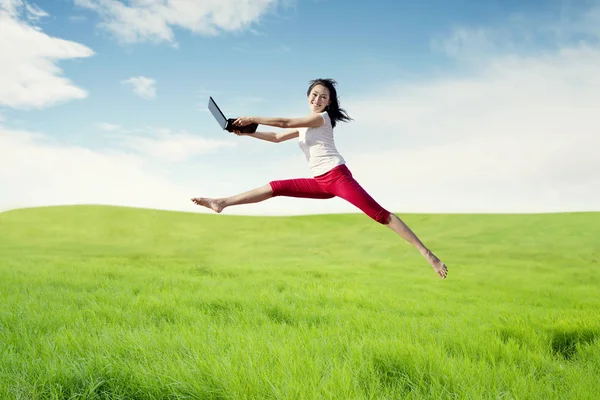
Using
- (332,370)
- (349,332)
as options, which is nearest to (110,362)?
(332,370)

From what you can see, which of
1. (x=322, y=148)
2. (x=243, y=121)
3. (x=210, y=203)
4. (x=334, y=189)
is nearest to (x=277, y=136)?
(x=322, y=148)

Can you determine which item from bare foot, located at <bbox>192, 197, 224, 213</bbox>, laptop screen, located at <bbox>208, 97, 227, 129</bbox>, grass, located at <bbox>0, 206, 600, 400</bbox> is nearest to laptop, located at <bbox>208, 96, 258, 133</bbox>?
laptop screen, located at <bbox>208, 97, 227, 129</bbox>

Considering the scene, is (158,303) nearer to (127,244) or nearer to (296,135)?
(296,135)

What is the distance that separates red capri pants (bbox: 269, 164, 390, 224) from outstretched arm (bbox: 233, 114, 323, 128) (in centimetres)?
43

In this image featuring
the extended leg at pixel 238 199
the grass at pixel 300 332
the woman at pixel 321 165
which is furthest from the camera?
the extended leg at pixel 238 199

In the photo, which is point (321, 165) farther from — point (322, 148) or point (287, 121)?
point (287, 121)

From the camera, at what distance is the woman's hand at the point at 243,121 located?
387 centimetres

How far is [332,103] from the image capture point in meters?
4.52

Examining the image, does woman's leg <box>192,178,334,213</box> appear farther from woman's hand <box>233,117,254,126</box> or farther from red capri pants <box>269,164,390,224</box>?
woman's hand <box>233,117,254,126</box>

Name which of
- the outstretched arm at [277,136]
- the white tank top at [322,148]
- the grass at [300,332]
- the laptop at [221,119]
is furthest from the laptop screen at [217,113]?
the grass at [300,332]

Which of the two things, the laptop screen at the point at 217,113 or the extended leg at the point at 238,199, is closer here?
the laptop screen at the point at 217,113

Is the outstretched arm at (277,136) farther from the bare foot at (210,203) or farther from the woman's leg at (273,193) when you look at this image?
the bare foot at (210,203)

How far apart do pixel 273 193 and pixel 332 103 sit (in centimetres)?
99

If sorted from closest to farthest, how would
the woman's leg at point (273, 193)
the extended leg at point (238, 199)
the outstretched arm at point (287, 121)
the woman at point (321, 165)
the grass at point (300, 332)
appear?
the grass at point (300, 332)
the outstretched arm at point (287, 121)
the woman at point (321, 165)
the woman's leg at point (273, 193)
the extended leg at point (238, 199)
